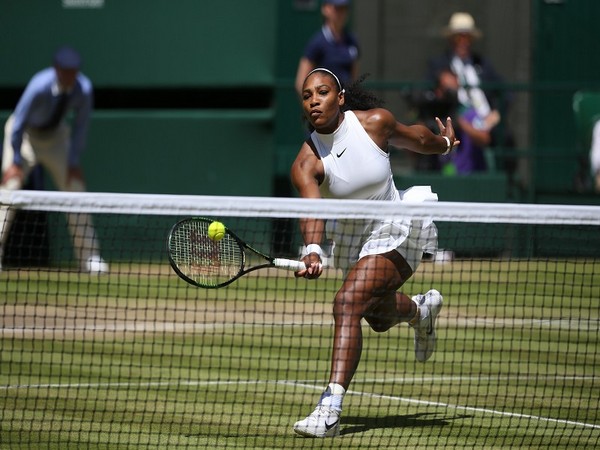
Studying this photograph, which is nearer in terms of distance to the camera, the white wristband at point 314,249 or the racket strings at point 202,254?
the white wristband at point 314,249

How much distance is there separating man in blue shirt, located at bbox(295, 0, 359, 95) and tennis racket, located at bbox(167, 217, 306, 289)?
21.9 ft

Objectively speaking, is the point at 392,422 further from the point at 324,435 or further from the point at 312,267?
the point at 312,267

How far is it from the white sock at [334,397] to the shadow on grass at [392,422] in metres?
0.19

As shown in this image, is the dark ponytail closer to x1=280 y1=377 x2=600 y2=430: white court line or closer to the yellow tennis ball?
the yellow tennis ball

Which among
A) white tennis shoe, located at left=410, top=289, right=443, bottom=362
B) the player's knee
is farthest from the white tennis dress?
white tennis shoe, located at left=410, top=289, right=443, bottom=362

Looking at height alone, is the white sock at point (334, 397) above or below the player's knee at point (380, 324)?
below

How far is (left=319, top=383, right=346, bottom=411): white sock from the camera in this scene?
6086mm

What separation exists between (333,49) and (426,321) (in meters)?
6.41

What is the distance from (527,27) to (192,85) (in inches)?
242

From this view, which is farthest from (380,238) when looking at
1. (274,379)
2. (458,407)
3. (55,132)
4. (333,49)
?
(55,132)

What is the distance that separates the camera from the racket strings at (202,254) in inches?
254

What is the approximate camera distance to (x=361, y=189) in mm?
6723

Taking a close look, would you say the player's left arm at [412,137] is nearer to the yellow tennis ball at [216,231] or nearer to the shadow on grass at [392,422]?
the yellow tennis ball at [216,231]

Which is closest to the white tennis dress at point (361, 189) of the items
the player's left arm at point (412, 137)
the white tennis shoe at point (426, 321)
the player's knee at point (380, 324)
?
the player's left arm at point (412, 137)
